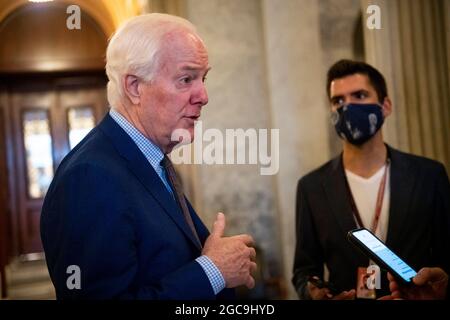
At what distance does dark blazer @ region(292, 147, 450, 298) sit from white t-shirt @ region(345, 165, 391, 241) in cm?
2

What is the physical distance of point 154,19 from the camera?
959 mm

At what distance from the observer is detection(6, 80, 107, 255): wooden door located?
1.42 m

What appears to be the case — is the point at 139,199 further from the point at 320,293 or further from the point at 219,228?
the point at 320,293

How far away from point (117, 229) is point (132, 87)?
1.01 ft

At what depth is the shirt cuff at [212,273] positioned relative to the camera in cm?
89

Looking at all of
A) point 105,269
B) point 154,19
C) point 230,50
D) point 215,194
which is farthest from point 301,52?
point 105,269

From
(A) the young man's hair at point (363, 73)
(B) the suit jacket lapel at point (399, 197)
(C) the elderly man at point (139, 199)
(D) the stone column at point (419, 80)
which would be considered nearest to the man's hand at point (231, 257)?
(C) the elderly man at point (139, 199)

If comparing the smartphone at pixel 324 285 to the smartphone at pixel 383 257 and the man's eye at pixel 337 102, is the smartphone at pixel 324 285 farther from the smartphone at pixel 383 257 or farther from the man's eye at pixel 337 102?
the man's eye at pixel 337 102

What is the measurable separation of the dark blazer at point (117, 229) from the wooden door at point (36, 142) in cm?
52

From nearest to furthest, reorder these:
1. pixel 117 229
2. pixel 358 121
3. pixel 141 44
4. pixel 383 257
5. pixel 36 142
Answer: pixel 117 229 < pixel 141 44 < pixel 383 257 < pixel 358 121 < pixel 36 142

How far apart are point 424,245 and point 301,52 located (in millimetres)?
680

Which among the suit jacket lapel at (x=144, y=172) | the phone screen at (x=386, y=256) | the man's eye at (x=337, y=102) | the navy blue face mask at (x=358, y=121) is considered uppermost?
the man's eye at (x=337, y=102)

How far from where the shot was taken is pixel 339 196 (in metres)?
1.34

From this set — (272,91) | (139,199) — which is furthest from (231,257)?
(272,91)
